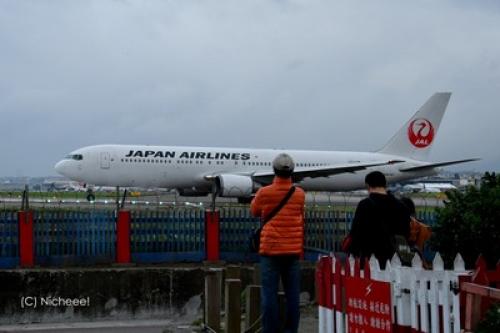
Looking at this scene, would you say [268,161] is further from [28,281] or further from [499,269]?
[499,269]

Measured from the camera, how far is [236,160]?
4022cm

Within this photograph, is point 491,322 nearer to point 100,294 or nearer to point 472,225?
point 472,225

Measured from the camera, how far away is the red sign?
22.6ft

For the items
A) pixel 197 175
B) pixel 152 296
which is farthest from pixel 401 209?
pixel 197 175

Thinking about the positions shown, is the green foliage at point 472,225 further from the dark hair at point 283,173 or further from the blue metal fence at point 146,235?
the blue metal fence at point 146,235

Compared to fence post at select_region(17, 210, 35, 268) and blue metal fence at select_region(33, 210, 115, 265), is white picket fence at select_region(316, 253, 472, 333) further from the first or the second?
fence post at select_region(17, 210, 35, 268)

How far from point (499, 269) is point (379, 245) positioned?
1615mm

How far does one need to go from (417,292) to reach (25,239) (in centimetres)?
855

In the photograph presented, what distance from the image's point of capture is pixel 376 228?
7.96 metres

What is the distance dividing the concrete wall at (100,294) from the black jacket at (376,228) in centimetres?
564

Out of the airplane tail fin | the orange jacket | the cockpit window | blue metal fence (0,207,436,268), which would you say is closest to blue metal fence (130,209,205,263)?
blue metal fence (0,207,436,268)

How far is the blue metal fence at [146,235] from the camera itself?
1387 cm

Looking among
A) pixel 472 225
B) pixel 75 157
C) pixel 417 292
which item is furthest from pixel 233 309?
pixel 75 157

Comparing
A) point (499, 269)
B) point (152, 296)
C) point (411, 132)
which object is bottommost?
point (152, 296)
